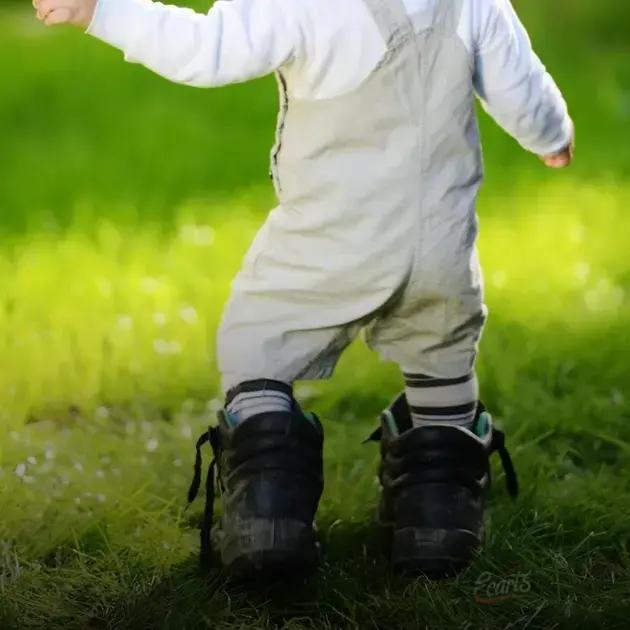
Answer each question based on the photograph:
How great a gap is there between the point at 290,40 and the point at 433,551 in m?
0.89

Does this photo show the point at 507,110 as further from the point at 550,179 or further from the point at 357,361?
the point at 550,179

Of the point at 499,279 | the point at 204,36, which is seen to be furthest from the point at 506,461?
the point at 499,279

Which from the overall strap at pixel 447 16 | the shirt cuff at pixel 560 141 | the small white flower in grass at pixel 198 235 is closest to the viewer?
the overall strap at pixel 447 16

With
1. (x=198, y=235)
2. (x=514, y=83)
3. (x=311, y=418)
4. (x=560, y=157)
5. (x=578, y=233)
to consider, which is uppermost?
(x=514, y=83)

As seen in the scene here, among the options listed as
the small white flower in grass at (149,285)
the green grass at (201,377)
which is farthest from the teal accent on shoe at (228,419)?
the small white flower in grass at (149,285)

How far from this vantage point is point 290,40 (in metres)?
2.40

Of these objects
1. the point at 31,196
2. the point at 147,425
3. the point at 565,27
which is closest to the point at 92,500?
the point at 147,425

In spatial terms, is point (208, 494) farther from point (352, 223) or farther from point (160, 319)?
point (160, 319)

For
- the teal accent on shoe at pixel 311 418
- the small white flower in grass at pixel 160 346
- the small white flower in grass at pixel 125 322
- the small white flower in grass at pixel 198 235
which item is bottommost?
the small white flower in grass at pixel 198 235

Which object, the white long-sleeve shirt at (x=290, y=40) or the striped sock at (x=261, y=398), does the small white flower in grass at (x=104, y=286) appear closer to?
the striped sock at (x=261, y=398)

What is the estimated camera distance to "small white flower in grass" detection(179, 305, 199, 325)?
3.80 metres

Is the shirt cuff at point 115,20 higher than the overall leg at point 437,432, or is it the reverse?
the shirt cuff at point 115,20

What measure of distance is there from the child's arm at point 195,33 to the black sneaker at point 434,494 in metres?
0.74

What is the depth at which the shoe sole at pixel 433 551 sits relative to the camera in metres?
2.61
